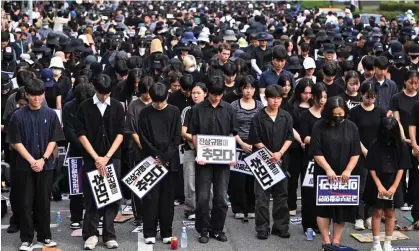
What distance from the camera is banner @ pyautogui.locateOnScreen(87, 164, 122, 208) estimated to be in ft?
30.5

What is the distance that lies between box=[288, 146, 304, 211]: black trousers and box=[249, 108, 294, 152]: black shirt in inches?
27.3

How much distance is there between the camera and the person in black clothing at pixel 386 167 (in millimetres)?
8883

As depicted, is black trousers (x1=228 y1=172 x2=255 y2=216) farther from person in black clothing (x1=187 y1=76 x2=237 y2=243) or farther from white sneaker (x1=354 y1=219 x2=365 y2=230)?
white sneaker (x1=354 y1=219 x2=365 y2=230)

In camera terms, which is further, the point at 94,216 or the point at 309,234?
the point at 309,234

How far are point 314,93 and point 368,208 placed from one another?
159 centimetres

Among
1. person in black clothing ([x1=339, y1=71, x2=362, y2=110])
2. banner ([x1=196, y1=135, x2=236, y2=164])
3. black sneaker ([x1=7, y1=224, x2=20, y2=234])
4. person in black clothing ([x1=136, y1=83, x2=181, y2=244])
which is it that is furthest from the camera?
person in black clothing ([x1=339, y1=71, x2=362, y2=110])

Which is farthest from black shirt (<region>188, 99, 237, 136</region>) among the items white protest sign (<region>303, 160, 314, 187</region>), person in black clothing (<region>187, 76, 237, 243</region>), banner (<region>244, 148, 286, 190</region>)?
white protest sign (<region>303, 160, 314, 187</region>)

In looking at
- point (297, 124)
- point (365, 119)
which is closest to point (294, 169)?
point (297, 124)

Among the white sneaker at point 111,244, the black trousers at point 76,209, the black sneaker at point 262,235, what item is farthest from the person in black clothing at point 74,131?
the black sneaker at point 262,235

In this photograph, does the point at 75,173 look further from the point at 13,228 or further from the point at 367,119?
the point at 367,119

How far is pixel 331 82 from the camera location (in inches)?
439

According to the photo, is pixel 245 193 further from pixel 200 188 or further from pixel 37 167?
pixel 37 167

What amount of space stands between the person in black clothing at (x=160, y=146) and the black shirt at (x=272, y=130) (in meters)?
0.91

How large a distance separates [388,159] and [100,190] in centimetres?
314
